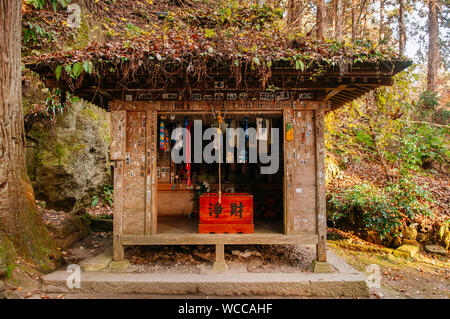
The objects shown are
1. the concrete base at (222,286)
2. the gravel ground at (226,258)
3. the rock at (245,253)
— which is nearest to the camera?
the concrete base at (222,286)

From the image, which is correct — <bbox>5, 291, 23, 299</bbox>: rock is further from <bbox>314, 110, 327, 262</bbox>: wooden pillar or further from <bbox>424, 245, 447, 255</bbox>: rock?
<bbox>424, 245, 447, 255</bbox>: rock

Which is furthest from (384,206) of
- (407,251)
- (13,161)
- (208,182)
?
(13,161)

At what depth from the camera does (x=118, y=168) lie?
500cm

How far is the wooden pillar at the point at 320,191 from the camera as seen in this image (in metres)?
4.93

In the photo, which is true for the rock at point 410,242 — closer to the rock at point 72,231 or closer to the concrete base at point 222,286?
the concrete base at point 222,286

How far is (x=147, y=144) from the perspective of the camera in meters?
5.05

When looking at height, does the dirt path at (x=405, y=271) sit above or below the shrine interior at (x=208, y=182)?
below

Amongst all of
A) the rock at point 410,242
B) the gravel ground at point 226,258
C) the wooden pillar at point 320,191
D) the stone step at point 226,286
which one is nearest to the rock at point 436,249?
the rock at point 410,242

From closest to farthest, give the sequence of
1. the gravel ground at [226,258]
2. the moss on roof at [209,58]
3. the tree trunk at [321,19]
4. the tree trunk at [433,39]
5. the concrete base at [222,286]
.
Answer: the moss on roof at [209,58]
the concrete base at [222,286]
the gravel ground at [226,258]
the tree trunk at [321,19]
the tree trunk at [433,39]

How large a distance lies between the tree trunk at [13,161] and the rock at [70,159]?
142 inches

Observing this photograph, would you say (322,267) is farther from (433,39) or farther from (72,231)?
(433,39)

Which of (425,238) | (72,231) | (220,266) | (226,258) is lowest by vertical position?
(425,238)

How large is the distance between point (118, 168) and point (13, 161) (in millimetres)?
1943

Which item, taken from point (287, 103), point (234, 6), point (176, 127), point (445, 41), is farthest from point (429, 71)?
point (176, 127)
